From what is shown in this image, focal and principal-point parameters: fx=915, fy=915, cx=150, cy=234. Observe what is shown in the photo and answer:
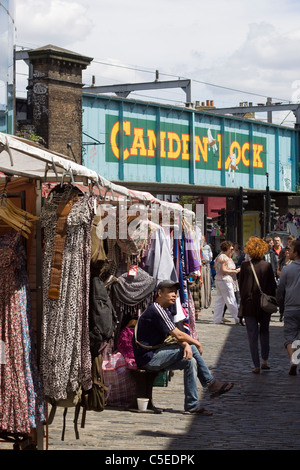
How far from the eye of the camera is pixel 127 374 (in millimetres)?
10070

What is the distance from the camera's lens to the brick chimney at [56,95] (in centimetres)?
3416

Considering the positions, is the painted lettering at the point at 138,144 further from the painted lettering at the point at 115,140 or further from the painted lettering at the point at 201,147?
the painted lettering at the point at 201,147

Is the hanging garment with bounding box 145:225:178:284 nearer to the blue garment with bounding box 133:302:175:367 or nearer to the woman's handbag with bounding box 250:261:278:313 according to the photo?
the woman's handbag with bounding box 250:261:278:313

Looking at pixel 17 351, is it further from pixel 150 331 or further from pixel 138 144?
pixel 138 144

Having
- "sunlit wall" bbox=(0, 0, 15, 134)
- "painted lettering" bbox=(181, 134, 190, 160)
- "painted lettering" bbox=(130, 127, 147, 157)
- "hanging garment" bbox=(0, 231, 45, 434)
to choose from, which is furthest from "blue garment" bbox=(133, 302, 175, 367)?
"painted lettering" bbox=(181, 134, 190, 160)

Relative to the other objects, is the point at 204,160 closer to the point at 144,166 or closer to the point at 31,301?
the point at 144,166

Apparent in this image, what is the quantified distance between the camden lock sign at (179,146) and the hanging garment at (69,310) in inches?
1218

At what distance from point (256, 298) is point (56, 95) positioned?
76.7 feet

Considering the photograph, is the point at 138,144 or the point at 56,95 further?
the point at 138,144

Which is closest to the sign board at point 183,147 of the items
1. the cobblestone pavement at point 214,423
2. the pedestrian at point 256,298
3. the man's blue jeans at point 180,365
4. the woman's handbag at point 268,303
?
the pedestrian at point 256,298

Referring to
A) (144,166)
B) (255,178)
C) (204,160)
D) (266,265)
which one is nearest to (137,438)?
(266,265)

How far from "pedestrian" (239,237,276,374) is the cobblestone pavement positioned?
1.07ft

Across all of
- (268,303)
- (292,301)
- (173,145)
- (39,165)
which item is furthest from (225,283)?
(173,145)

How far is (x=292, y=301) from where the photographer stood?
11836 millimetres
